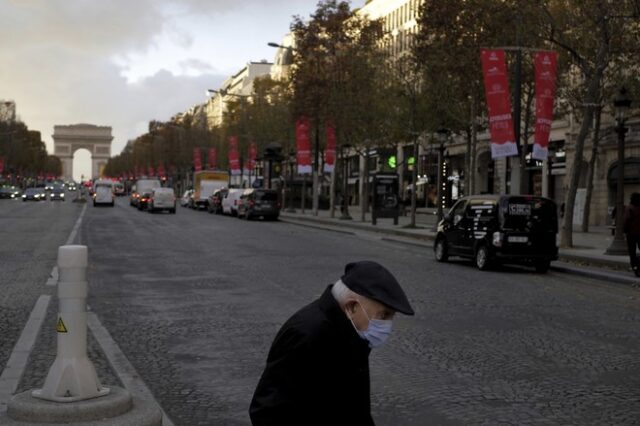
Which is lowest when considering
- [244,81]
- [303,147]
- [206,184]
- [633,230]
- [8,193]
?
[8,193]

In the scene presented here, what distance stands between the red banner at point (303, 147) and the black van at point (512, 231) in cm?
2866

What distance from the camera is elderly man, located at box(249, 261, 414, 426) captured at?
9.05ft

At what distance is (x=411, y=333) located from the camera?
9.93 m

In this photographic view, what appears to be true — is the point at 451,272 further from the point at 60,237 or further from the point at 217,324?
the point at 60,237

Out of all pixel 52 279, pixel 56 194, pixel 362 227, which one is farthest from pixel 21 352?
pixel 56 194

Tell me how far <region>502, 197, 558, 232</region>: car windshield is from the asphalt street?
1.11 metres

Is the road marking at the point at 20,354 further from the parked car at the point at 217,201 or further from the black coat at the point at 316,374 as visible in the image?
the parked car at the point at 217,201

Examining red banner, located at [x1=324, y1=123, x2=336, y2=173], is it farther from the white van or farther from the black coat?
the black coat

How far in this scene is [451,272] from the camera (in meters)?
18.4

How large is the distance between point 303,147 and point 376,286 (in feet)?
151

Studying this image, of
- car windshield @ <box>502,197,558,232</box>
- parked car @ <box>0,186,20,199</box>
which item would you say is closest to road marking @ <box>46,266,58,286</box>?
car windshield @ <box>502,197,558,232</box>

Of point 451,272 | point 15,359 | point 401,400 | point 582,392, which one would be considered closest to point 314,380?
point 401,400

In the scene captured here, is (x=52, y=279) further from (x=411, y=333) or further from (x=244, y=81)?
(x=244, y=81)

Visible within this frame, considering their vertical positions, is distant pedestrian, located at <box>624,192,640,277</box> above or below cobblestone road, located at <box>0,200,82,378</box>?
above
